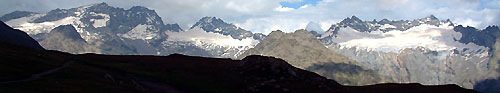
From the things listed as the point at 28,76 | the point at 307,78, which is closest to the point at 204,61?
the point at 307,78

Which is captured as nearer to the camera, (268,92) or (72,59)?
(268,92)

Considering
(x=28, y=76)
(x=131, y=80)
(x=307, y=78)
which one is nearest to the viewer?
(x=28, y=76)

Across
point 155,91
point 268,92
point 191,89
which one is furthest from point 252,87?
point 155,91

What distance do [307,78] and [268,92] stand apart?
72.4 feet

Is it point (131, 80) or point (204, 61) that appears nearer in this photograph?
point (131, 80)

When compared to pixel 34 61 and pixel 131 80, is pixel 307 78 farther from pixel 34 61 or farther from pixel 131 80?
pixel 34 61

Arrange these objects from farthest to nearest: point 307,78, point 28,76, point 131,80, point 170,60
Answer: point 170,60, point 307,78, point 131,80, point 28,76

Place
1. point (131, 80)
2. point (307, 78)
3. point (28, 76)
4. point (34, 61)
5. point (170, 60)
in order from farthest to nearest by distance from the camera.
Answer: point (170, 60), point (307, 78), point (34, 61), point (131, 80), point (28, 76)

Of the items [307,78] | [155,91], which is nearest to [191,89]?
[155,91]

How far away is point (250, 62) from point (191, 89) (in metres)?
32.0

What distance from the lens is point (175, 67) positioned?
15388 cm

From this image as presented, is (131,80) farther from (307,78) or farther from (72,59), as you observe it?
(307,78)

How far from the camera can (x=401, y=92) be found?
129m

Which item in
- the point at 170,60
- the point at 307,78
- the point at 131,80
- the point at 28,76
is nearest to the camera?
the point at 28,76
